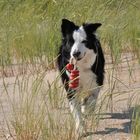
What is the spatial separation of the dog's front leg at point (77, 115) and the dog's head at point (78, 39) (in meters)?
0.49

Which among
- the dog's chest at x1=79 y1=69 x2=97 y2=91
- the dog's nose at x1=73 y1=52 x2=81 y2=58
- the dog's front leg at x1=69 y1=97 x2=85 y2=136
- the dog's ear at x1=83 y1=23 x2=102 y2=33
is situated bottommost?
the dog's front leg at x1=69 y1=97 x2=85 y2=136

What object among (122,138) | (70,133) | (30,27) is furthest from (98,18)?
(70,133)

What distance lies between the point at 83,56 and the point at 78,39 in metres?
0.17

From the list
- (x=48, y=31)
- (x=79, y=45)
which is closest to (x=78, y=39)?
(x=79, y=45)

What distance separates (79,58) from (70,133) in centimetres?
119

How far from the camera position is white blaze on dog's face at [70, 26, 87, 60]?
178 inches

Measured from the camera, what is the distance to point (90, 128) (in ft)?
12.7

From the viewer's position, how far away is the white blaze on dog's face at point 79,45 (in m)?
4.52

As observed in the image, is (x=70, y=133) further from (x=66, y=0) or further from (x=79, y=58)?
(x=66, y=0)

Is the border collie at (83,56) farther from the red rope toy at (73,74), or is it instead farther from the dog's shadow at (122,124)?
the dog's shadow at (122,124)

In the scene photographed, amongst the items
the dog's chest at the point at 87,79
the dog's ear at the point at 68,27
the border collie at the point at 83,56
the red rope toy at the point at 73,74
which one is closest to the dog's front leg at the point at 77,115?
the border collie at the point at 83,56

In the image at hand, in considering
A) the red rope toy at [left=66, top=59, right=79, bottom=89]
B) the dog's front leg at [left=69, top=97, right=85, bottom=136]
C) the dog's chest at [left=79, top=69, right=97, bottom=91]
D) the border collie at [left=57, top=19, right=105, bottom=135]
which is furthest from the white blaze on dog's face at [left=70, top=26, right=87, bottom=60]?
the dog's front leg at [left=69, top=97, right=85, bottom=136]

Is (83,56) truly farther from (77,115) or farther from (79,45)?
(77,115)

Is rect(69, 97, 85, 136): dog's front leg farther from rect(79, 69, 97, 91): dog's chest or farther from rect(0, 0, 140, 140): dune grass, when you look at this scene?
rect(79, 69, 97, 91): dog's chest
